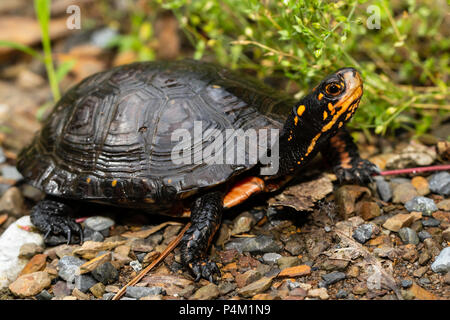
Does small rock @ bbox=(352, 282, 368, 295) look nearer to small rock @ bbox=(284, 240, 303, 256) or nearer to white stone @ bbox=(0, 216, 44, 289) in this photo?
small rock @ bbox=(284, 240, 303, 256)

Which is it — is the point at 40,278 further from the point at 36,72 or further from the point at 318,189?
the point at 36,72

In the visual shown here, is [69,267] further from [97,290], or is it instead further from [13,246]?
[13,246]

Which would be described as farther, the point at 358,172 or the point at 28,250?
the point at 358,172

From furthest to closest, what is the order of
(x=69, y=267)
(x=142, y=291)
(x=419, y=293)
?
(x=69, y=267) < (x=142, y=291) < (x=419, y=293)

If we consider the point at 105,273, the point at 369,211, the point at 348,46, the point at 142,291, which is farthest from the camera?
the point at 348,46

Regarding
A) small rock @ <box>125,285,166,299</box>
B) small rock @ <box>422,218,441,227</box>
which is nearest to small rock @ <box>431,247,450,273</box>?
small rock @ <box>422,218,441,227</box>

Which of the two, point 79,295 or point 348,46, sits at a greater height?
point 348,46

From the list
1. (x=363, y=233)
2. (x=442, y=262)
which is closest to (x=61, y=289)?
(x=363, y=233)

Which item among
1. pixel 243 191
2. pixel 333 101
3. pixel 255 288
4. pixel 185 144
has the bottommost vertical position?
pixel 255 288
